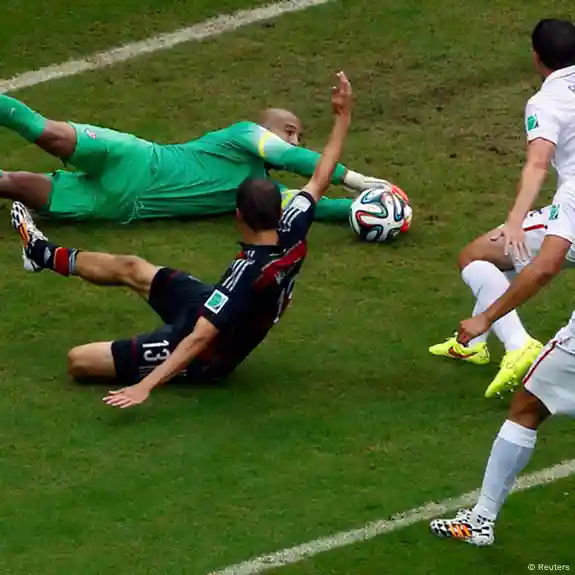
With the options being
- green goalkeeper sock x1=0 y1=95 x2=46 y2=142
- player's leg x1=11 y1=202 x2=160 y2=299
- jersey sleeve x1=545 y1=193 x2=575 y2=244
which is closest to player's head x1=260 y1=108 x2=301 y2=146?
green goalkeeper sock x1=0 y1=95 x2=46 y2=142

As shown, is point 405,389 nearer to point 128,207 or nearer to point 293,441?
point 293,441

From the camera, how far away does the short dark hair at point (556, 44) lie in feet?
23.3

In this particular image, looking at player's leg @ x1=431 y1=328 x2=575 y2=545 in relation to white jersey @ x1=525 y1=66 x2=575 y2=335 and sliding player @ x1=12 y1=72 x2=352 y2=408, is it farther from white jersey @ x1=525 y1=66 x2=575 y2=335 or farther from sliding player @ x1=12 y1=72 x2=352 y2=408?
sliding player @ x1=12 y1=72 x2=352 y2=408

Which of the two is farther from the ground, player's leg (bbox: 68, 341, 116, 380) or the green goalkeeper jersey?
the green goalkeeper jersey

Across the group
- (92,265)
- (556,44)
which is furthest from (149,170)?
(556,44)

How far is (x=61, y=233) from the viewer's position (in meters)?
9.51

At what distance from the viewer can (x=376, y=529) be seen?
646 centimetres

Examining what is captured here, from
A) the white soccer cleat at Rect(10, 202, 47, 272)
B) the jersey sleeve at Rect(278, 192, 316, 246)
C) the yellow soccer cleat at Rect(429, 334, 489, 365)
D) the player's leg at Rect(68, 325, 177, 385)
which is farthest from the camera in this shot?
the white soccer cleat at Rect(10, 202, 47, 272)

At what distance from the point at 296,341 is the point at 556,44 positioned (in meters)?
2.13

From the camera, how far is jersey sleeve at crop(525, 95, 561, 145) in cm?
687

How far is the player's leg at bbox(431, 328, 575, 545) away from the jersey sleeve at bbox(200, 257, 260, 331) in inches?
55.7

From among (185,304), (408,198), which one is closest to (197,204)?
(408,198)

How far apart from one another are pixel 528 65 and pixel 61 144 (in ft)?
13.9

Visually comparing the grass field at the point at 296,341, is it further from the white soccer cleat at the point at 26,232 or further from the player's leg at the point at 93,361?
the white soccer cleat at the point at 26,232
